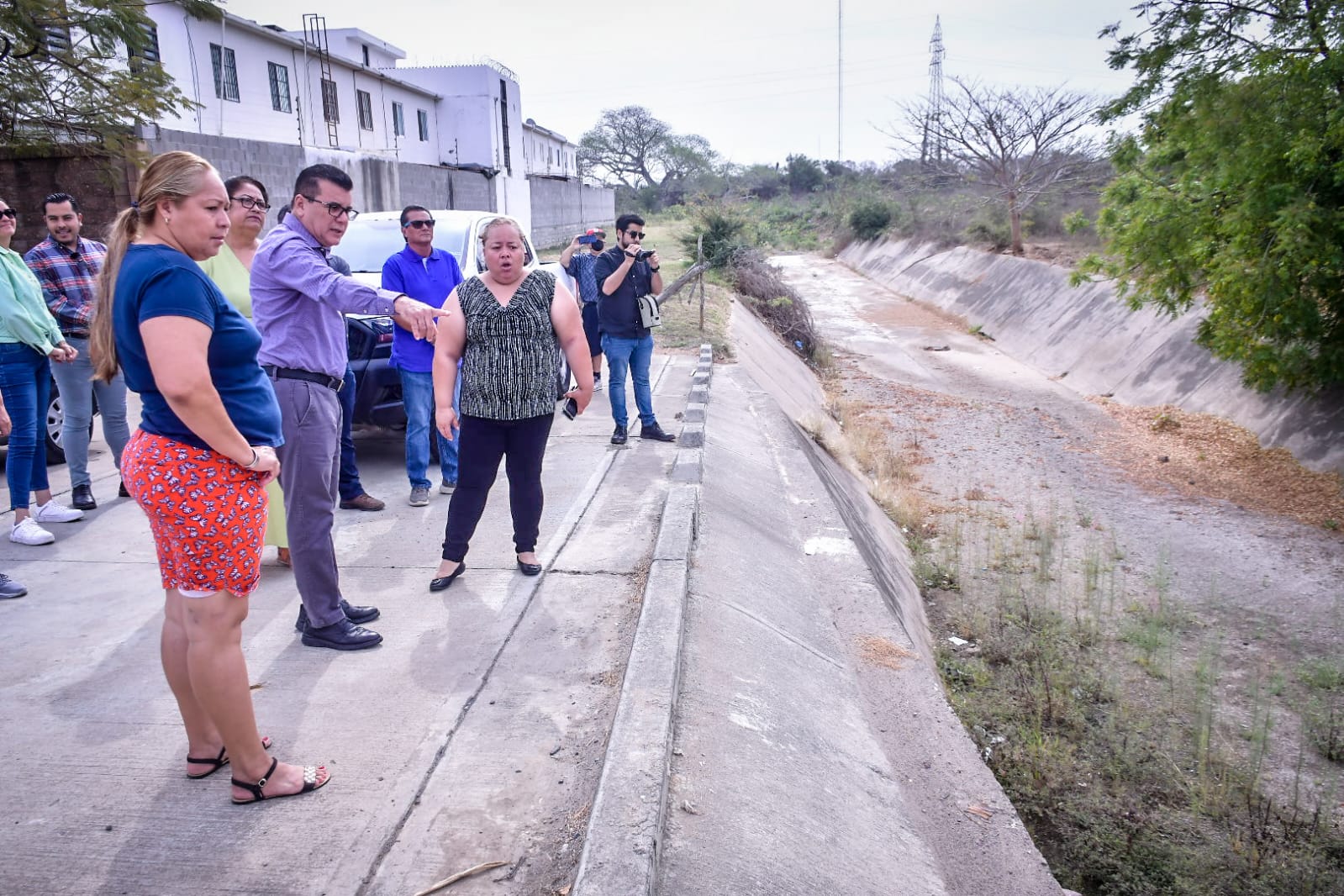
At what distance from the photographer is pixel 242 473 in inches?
116

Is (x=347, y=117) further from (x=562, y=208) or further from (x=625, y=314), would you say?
(x=625, y=314)

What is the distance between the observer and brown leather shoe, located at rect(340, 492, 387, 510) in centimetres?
641

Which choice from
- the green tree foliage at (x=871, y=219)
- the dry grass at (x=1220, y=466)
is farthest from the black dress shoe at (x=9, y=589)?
the green tree foliage at (x=871, y=219)

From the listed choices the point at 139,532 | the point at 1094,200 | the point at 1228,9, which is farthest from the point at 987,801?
the point at 1094,200

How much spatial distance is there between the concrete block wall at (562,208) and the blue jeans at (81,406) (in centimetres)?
3395

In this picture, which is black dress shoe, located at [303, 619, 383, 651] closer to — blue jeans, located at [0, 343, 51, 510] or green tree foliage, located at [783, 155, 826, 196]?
blue jeans, located at [0, 343, 51, 510]

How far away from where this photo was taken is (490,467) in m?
4.93

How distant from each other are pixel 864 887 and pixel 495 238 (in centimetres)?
328

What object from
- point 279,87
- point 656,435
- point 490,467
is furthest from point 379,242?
point 279,87

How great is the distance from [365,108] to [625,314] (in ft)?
99.1

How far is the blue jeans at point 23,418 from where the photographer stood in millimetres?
5602

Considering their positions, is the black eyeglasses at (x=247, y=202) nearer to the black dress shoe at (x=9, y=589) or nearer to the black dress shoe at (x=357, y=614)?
the black dress shoe at (x=357, y=614)

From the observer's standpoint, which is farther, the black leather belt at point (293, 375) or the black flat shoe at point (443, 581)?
the black flat shoe at point (443, 581)

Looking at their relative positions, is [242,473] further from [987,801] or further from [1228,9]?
[1228,9]
